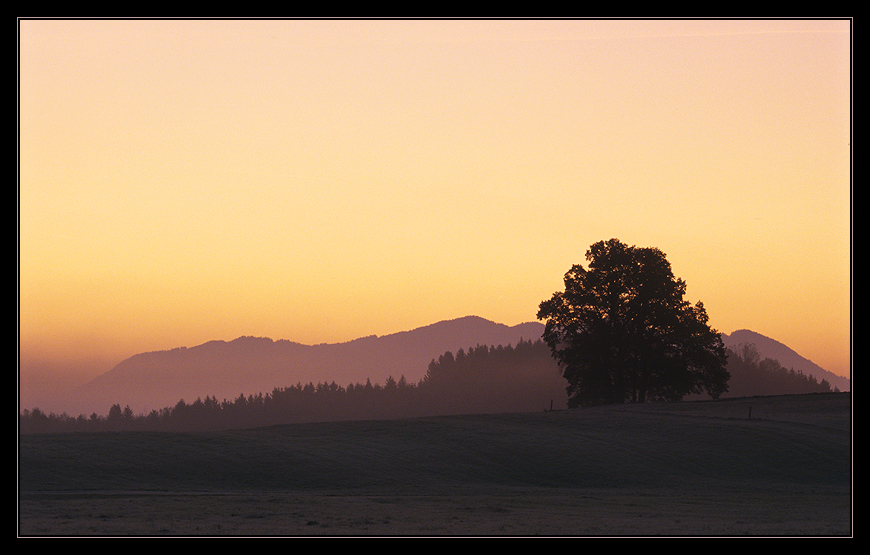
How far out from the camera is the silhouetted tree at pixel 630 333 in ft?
202

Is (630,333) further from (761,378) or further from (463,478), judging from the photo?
(761,378)

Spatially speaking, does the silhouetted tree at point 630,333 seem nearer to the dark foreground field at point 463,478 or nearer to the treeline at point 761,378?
the dark foreground field at point 463,478

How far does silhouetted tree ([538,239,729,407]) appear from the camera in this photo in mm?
61438

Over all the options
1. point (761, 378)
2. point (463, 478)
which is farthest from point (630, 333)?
point (761, 378)

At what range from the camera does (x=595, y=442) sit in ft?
132

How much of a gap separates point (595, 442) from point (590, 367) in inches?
864

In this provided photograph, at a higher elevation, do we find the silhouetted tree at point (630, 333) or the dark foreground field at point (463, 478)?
the silhouetted tree at point (630, 333)

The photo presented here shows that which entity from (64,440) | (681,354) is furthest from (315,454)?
(681,354)

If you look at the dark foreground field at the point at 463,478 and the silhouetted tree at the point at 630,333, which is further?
the silhouetted tree at the point at 630,333

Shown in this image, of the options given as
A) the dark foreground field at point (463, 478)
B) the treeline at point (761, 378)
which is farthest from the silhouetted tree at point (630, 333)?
the treeline at point (761, 378)

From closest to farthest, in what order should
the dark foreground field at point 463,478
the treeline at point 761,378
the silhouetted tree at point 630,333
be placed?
the dark foreground field at point 463,478, the silhouetted tree at point 630,333, the treeline at point 761,378

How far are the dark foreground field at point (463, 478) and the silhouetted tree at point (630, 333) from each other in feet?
34.8

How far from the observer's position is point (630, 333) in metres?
62.5

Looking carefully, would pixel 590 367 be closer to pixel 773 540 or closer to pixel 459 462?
pixel 459 462
